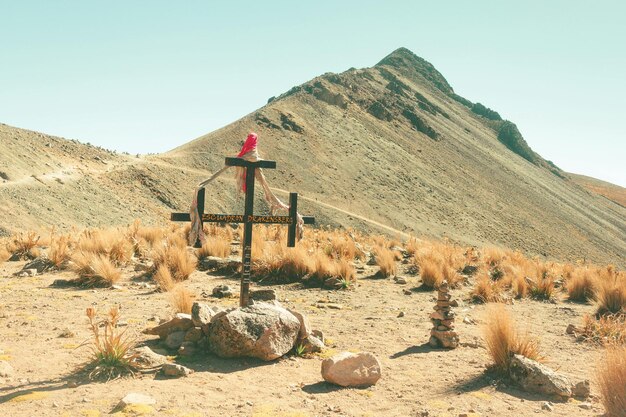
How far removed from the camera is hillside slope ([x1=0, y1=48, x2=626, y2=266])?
1411 inches

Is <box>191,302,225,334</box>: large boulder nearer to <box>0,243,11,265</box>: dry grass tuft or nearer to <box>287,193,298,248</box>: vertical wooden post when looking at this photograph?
<box>287,193,298,248</box>: vertical wooden post

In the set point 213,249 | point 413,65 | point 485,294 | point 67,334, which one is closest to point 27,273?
point 213,249

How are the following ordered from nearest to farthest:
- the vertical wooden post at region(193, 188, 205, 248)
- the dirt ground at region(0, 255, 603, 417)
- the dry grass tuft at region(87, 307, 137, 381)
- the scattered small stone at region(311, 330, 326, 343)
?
the dirt ground at region(0, 255, 603, 417)
the dry grass tuft at region(87, 307, 137, 381)
the scattered small stone at region(311, 330, 326, 343)
the vertical wooden post at region(193, 188, 205, 248)

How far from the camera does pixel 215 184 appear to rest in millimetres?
46406

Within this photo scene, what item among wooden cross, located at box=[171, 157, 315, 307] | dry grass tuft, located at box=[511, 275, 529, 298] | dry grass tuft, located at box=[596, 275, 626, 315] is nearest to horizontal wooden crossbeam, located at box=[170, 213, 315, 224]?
wooden cross, located at box=[171, 157, 315, 307]

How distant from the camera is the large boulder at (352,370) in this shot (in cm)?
553

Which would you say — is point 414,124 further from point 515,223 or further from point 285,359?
point 285,359

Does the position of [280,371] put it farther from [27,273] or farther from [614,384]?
[27,273]

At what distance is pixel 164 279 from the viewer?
33.4 feet

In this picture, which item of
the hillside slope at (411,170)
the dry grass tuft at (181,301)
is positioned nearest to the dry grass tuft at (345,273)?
the dry grass tuft at (181,301)

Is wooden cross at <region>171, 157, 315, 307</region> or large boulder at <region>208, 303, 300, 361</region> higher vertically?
wooden cross at <region>171, 157, 315, 307</region>

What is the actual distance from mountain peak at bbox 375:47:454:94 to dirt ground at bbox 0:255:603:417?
4319 inches

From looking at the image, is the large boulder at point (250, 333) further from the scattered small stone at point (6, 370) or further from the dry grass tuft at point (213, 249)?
the dry grass tuft at point (213, 249)

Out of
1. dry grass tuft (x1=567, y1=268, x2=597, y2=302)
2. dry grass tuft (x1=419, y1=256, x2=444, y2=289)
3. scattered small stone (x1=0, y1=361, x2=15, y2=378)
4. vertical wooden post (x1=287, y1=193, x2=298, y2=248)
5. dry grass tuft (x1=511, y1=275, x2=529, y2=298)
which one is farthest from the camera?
dry grass tuft (x1=567, y1=268, x2=597, y2=302)
